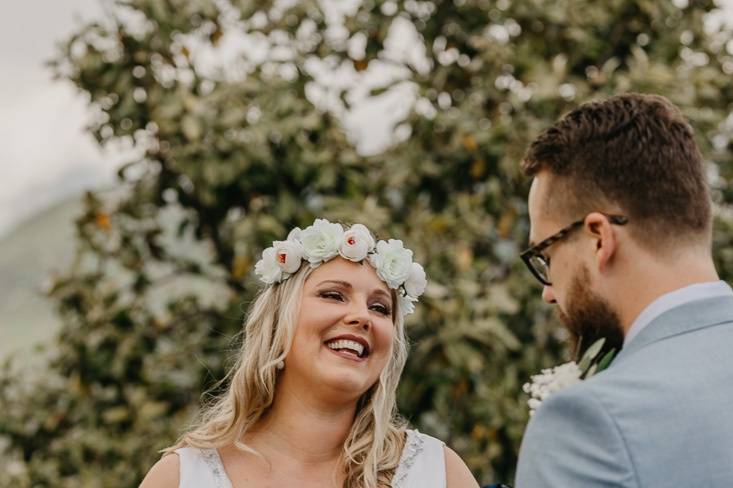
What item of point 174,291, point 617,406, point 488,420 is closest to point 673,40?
point 488,420

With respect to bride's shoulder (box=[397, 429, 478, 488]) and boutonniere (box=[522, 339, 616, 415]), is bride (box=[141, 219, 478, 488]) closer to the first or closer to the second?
bride's shoulder (box=[397, 429, 478, 488])

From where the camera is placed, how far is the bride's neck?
10.1 ft

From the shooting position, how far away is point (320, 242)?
323 centimetres

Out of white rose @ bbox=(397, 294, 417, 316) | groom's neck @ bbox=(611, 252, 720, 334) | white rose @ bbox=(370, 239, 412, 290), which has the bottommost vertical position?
white rose @ bbox=(397, 294, 417, 316)

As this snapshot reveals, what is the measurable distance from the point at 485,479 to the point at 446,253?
121 centimetres

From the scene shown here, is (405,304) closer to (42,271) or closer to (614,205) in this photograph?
(614,205)

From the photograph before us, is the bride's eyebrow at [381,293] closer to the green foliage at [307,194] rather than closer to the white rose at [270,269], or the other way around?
the white rose at [270,269]

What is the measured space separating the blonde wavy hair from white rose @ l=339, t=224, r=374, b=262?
0.46 feet

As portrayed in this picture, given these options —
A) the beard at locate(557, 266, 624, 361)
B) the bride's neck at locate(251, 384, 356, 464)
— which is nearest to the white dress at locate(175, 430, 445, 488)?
the bride's neck at locate(251, 384, 356, 464)

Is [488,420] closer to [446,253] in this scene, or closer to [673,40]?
[446,253]

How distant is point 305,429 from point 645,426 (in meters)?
1.64

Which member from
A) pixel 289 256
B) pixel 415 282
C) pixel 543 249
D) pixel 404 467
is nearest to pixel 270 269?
pixel 289 256

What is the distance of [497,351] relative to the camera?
4.70m

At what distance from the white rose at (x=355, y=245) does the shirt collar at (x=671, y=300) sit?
4.88 ft
